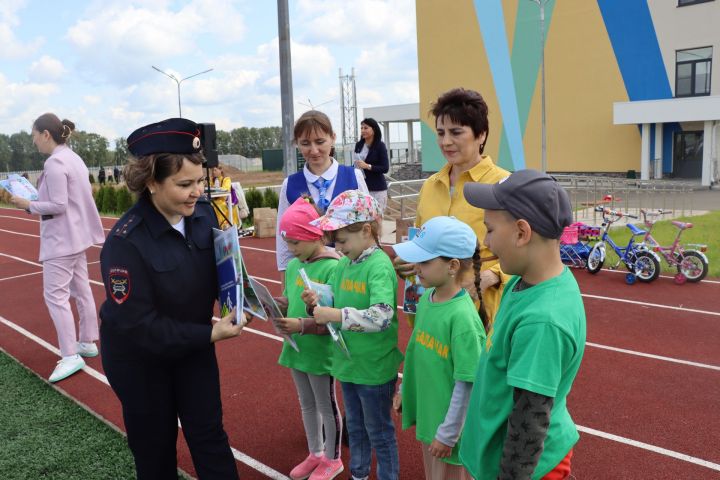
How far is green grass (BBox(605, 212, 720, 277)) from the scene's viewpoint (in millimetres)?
9723

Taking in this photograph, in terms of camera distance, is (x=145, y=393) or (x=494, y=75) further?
(x=494, y=75)

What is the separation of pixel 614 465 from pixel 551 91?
29508mm

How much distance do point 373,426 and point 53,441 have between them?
2492 mm

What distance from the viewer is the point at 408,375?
110 inches

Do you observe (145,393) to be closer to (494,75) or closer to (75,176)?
(75,176)

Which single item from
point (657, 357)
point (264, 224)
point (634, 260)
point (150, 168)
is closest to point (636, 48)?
point (264, 224)

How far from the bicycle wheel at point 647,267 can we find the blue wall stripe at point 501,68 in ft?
78.2

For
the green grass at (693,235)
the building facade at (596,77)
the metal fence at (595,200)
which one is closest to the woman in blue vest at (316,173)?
the green grass at (693,235)

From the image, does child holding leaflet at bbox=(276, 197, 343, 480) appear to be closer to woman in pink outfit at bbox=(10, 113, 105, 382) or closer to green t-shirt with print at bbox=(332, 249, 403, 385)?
green t-shirt with print at bbox=(332, 249, 403, 385)

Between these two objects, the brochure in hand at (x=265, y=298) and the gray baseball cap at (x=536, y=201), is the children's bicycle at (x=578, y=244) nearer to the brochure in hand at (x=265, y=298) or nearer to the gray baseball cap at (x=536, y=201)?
the brochure in hand at (x=265, y=298)

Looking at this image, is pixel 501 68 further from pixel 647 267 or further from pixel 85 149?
pixel 85 149

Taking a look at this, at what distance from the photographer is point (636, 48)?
27.7 metres

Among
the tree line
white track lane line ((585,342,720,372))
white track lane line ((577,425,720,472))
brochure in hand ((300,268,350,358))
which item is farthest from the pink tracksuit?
the tree line

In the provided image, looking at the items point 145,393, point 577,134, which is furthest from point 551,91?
point 145,393
